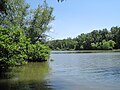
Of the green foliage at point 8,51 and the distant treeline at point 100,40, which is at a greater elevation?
the distant treeline at point 100,40

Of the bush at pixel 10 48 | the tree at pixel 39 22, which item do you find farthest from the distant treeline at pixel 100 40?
the bush at pixel 10 48

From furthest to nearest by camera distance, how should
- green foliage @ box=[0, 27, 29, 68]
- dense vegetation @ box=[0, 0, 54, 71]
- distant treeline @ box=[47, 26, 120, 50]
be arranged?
distant treeline @ box=[47, 26, 120, 50]
dense vegetation @ box=[0, 0, 54, 71]
green foliage @ box=[0, 27, 29, 68]

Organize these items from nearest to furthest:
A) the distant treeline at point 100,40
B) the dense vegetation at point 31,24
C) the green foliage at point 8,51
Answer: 1. the green foliage at point 8,51
2. the dense vegetation at point 31,24
3. the distant treeline at point 100,40

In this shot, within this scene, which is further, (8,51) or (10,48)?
(8,51)

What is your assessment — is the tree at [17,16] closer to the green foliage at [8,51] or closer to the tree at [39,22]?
the tree at [39,22]

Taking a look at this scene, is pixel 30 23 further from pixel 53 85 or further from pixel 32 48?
pixel 53 85

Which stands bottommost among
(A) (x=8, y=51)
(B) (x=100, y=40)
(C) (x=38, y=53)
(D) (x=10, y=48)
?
(C) (x=38, y=53)

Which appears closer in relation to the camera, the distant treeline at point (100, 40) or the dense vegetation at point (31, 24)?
the dense vegetation at point (31, 24)

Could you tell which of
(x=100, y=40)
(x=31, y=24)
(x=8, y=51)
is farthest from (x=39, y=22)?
(x=100, y=40)

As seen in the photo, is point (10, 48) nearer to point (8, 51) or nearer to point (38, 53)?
point (8, 51)

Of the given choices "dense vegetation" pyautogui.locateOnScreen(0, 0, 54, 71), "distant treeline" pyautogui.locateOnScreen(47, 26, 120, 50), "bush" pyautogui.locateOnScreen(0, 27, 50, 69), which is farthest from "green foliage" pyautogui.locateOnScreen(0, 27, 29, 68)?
"distant treeline" pyautogui.locateOnScreen(47, 26, 120, 50)

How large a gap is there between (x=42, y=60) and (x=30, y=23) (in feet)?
30.2

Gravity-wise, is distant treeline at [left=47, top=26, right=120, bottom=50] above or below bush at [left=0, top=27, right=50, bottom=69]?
above

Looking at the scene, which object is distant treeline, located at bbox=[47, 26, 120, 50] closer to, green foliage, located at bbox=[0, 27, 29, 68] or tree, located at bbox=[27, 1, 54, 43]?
tree, located at bbox=[27, 1, 54, 43]
